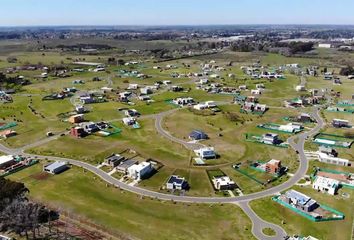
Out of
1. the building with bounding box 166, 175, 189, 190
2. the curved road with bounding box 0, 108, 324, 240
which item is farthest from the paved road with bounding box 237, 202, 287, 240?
the building with bounding box 166, 175, 189, 190

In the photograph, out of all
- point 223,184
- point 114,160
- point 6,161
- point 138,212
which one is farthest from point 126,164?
point 6,161

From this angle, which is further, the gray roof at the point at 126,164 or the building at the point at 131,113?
the building at the point at 131,113

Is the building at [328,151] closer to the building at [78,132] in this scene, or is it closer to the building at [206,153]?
the building at [206,153]

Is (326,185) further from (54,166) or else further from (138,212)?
(54,166)

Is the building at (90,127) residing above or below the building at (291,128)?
above

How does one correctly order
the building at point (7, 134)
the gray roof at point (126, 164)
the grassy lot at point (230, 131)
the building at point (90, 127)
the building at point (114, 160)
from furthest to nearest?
the building at point (90, 127) < the building at point (7, 134) < the grassy lot at point (230, 131) < the building at point (114, 160) < the gray roof at point (126, 164)

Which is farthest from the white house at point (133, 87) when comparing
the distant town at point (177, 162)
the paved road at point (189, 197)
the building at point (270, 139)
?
the building at point (270, 139)

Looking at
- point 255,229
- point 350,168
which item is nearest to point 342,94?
point 350,168
